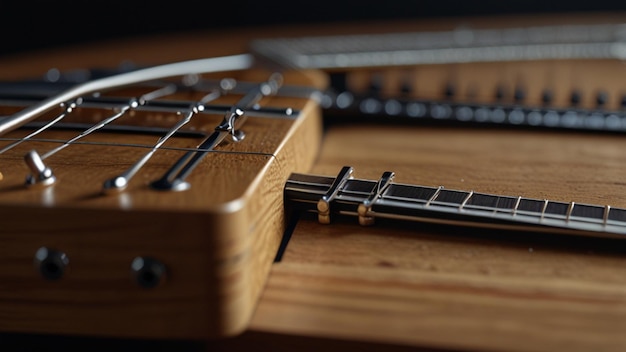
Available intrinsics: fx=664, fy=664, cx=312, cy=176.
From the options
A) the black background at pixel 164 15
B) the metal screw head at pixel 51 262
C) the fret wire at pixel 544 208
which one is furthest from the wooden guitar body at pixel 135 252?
the black background at pixel 164 15

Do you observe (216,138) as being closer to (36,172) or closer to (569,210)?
(36,172)

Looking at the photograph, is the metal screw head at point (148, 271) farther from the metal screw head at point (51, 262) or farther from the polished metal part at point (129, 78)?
the polished metal part at point (129, 78)

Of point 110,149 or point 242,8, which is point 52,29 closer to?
point 242,8

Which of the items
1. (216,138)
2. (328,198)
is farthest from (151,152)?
(328,198)

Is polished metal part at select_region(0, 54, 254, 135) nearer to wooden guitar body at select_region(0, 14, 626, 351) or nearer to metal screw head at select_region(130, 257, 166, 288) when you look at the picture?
wooden guitar body at select_region(0, 14, 626, 351)

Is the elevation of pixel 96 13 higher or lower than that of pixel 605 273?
higher

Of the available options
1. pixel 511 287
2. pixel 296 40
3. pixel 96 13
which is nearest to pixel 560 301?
pixel 511 287
